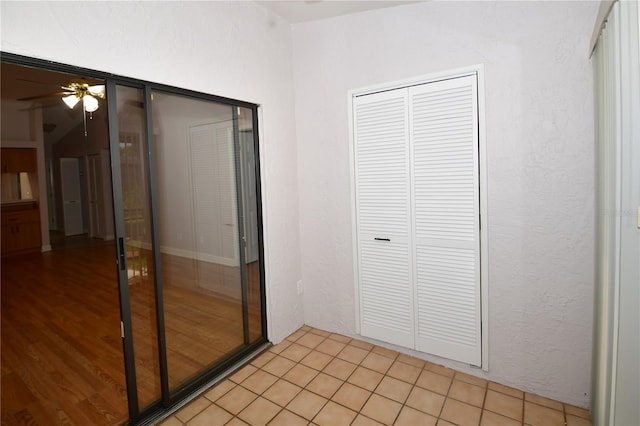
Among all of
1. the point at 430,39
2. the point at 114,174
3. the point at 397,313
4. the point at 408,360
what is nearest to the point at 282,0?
the point at 430,39

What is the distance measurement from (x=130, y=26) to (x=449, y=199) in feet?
7.53

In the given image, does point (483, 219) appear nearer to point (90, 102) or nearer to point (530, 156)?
point (530, 156)

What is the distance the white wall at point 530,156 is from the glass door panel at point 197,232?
4.64ft

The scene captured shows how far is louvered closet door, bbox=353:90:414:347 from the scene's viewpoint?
257cm

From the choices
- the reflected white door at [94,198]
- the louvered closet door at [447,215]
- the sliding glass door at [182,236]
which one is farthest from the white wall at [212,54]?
the reflected white door at [94,198]

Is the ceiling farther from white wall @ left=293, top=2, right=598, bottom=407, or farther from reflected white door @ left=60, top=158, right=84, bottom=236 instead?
reflected white door @ left=60, top=158, right=84, bottom=236

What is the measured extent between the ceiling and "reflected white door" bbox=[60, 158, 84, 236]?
8.82 metres

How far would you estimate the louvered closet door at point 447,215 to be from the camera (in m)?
2.30

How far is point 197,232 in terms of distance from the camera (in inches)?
93.4

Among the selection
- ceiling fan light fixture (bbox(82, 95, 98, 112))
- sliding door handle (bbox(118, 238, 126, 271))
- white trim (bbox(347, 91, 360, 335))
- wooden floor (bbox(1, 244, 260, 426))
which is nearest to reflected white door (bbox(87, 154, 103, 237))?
wooden floor (bbox(1, 244, 260, 426))

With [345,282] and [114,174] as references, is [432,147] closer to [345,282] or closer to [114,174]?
[345,282]

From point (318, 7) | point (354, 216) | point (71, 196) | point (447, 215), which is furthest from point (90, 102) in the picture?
point (71, 196)

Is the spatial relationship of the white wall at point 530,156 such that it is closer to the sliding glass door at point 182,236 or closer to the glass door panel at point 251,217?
the glass door panel at point 251,217

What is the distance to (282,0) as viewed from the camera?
2.62m
